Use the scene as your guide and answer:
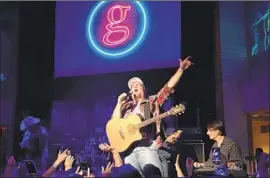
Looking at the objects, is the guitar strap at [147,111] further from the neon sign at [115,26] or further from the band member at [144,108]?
the neon sign at [115,26]

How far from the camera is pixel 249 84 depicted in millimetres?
5539

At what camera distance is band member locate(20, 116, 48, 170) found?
214 inches

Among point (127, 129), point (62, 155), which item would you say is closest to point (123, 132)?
point (127, 129)

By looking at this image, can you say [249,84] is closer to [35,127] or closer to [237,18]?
[237,18]

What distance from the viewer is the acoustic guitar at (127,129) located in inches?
200

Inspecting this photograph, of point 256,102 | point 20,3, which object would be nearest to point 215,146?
point 256,102

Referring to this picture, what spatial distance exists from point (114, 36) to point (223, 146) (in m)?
2.20

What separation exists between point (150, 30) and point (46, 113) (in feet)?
6.01

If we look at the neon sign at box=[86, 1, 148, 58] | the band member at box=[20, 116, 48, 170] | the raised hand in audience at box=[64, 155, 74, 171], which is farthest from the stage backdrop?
the band member at box=[20, 116, 48, 170]

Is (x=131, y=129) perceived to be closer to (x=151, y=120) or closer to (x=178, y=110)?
(x=151, y=120)

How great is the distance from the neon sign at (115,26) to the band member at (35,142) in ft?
4.83

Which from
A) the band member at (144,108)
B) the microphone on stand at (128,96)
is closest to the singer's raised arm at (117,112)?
the band member at (144,108)

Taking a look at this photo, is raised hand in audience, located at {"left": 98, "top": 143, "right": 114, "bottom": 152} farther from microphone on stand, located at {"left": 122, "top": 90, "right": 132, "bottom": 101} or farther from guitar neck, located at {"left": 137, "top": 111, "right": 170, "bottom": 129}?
microphone on stand, located at {"left": 122, "top": 90, "right": 132, "bottom": 101}

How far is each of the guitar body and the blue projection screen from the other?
2.44 ft
